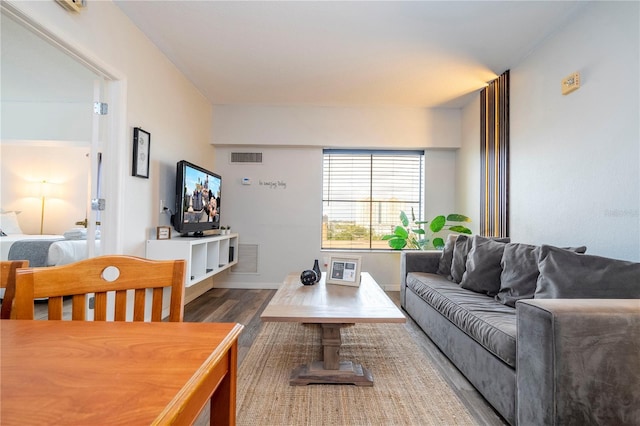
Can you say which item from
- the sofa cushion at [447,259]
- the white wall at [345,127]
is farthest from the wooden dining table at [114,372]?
the white wall at [345,127]

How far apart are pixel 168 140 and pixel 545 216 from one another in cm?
383

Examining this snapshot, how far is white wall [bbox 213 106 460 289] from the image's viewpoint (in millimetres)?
4445

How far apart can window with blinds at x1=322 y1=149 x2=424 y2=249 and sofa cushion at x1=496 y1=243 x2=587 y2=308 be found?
2512mm

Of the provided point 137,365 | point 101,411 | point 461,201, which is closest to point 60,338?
point 137,365

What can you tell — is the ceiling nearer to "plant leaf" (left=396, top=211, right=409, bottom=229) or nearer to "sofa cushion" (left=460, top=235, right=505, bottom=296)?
"plant leaf" (left=396, top=211, right=409, bottom=229)

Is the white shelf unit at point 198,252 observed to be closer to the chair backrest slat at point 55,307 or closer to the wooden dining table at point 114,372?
the chair backrest slat at point 55,307

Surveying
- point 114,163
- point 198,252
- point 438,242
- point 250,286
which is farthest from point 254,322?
point 438,242

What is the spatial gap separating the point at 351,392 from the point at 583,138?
2.52 meters

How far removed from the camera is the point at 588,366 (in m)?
1.22

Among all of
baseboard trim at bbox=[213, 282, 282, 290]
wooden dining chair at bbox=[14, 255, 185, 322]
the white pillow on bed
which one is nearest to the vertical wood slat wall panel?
baseboard trim at bbox=[213, 282, 282, 290]

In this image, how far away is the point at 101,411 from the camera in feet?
1.42

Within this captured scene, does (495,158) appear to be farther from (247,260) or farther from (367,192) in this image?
(247,260)

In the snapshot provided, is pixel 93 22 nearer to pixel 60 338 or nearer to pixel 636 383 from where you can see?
pixel 60 338

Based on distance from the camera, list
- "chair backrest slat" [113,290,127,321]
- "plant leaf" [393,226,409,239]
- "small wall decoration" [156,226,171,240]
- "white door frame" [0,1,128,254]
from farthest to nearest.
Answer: "plant leaf" [393,226,409,239] < "small wall decoration" [156,226,171,240] < "white door frame" [0,1,128,254] < "chair backrest slat" [113,290,127,321]
